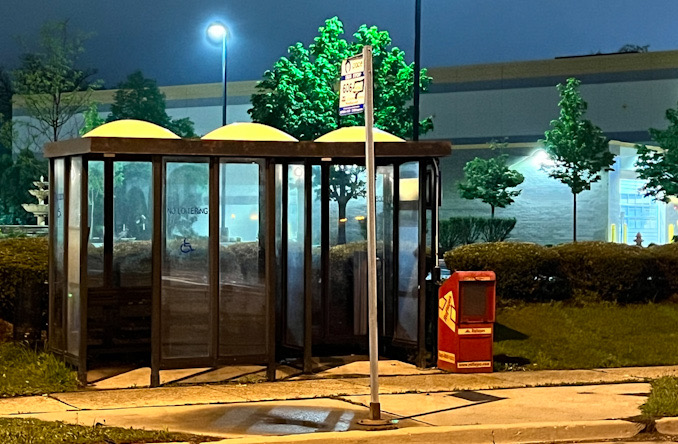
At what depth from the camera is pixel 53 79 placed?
49.9m

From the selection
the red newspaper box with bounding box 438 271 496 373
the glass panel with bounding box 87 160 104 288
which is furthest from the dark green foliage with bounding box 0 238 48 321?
the red newspaper box with bounding box 438 271 496 373

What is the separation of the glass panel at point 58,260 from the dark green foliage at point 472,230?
36399 millimetres

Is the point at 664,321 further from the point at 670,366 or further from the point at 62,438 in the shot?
the point at 62,438

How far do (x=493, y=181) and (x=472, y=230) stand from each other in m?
2.78

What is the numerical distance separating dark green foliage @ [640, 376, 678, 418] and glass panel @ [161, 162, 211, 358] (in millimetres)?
4935

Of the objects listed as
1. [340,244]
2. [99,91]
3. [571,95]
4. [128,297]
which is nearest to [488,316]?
[340,244]

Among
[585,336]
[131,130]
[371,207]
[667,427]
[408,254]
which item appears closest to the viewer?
[371,207]

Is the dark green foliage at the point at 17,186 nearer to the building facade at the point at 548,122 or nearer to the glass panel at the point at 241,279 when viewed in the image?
the building facade at the point at 548,122

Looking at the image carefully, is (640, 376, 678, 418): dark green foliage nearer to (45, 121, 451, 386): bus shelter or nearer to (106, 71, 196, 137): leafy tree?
(45, 121, 451, 386): bus shelter

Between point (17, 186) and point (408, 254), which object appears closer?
point (408, 254)

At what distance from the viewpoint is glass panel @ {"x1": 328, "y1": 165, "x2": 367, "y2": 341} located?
13648mm

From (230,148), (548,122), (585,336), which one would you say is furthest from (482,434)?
(548,122)

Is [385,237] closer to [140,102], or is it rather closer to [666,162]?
[666,162]

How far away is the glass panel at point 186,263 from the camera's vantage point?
38.7 feet
